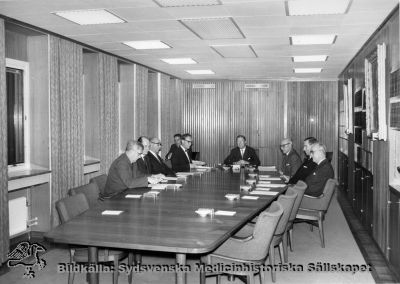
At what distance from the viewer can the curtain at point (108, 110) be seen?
8289mm

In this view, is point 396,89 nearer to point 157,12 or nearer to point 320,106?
point 157,12

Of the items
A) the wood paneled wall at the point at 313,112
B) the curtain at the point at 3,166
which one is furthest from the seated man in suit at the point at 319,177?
the wood paneled wall at the point at 313,112

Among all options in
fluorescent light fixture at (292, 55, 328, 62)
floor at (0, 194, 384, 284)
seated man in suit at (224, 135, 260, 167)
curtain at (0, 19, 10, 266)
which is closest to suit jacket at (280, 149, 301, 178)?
floor at (0, 194, 384, 284)

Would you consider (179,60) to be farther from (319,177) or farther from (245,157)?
(319,177)

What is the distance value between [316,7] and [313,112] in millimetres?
8346

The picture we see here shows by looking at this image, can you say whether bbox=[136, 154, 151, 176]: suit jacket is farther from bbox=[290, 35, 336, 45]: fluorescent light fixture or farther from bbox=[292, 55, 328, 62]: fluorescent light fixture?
bbox=[292, 55, 328, 62]: fluorescent light fixture

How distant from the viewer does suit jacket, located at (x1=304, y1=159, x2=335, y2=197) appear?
6277 mm

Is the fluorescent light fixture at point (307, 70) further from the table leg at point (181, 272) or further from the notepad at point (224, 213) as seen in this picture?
the table leg at point (181, 272)

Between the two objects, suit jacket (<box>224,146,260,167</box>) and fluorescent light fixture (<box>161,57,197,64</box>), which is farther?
suit jacket (<box>224,146,260,167</box>)

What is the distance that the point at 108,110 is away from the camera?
27.9 ft

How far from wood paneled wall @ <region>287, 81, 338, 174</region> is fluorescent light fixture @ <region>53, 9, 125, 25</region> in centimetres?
841

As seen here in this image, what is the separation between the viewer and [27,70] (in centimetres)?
676

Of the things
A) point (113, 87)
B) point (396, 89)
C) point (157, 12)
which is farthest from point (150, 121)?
point (396, 89)

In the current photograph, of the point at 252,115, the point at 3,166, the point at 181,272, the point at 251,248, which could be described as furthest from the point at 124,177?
the point at 252,115
